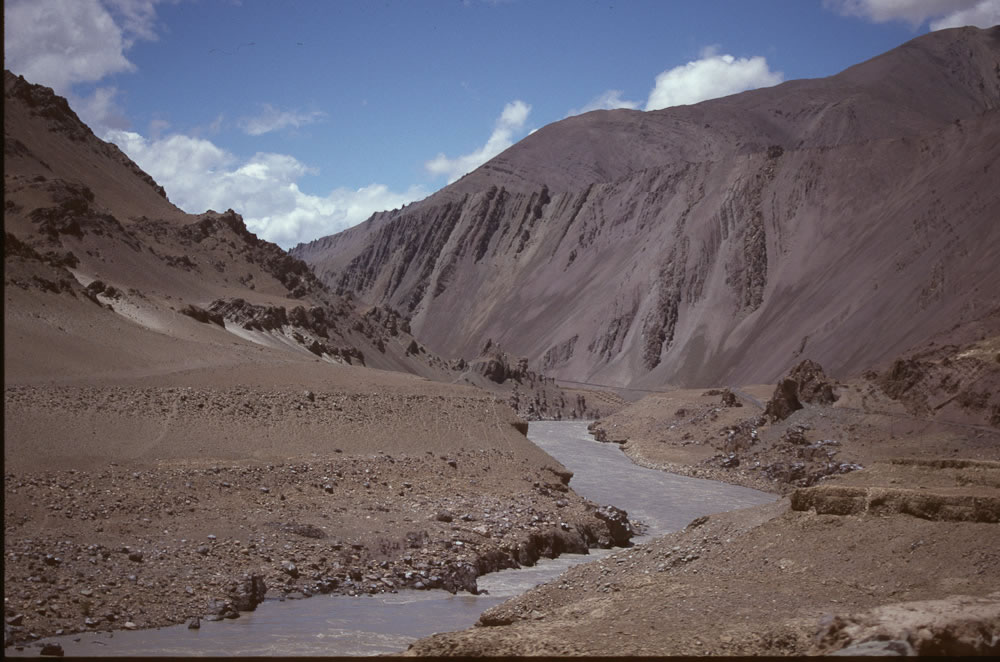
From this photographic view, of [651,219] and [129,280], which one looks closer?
[129,280]

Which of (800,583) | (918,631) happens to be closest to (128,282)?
(800,583)

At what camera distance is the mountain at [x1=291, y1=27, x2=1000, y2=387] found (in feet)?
224

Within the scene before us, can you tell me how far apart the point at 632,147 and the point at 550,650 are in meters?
162

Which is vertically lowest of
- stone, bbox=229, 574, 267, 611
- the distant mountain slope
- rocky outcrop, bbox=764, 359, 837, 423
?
stone, bbox=229, 574, 267, 611

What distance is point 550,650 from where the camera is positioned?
10.3 m

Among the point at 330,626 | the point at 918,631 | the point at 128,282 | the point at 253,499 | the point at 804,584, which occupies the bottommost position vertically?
the point at 330,626

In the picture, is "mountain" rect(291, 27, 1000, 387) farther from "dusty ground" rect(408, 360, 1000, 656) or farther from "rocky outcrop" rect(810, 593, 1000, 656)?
"rocky outcrop" rect(810, 593, 1000, 656)

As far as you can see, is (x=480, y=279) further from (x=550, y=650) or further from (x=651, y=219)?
→ (x=550, y=650)

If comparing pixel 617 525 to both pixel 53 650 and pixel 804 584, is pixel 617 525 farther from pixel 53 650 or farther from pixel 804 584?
pixel 53 650

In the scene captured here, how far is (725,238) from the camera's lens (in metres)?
92.1

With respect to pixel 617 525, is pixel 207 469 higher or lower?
higher

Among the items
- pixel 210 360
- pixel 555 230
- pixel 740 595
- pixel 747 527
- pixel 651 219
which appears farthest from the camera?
pixel 555 230

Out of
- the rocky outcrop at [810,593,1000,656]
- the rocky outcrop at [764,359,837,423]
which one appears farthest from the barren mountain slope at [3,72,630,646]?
the rocky outcrop at [764,359,837,423]

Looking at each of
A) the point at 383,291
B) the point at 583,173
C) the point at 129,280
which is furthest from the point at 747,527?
the point at 583,173
